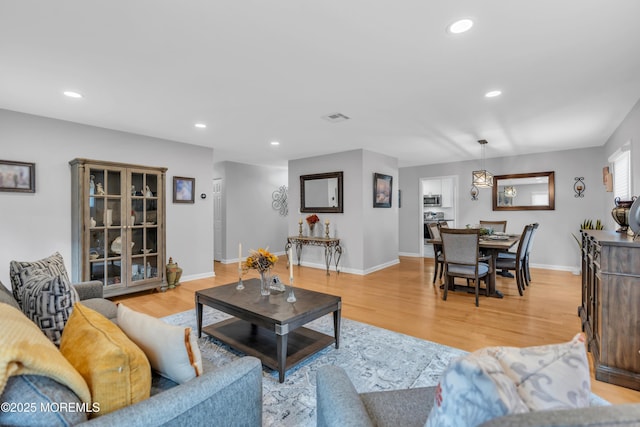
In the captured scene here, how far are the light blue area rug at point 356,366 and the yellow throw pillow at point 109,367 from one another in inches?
39.3

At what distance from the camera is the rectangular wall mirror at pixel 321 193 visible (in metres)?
5.86

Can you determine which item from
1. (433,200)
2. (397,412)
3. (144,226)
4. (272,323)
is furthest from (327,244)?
(397,412)

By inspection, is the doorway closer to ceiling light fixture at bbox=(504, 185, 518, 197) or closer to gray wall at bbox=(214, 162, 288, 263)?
ceiling light fixture at bbox=(504, 185, 518, 197)

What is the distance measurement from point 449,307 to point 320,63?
3.03 metres

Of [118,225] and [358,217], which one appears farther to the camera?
[358,217]

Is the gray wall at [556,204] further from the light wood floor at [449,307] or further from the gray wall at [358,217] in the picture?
the gray wall at [358,217]

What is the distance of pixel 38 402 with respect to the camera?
0.76 meters

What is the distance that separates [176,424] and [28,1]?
7.51 ft

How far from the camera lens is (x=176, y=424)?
36.2 inches

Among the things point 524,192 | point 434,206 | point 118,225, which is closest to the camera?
point 118,225

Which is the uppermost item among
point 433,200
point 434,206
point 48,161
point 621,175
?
point 48,161

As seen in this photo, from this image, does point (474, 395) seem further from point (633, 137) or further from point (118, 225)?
point (118, 225)

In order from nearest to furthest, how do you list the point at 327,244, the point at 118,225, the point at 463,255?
the point at 463,255 < the point at 118,225 < the point at 327,244

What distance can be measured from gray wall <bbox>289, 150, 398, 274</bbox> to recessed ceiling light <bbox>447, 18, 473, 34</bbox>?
357cm
